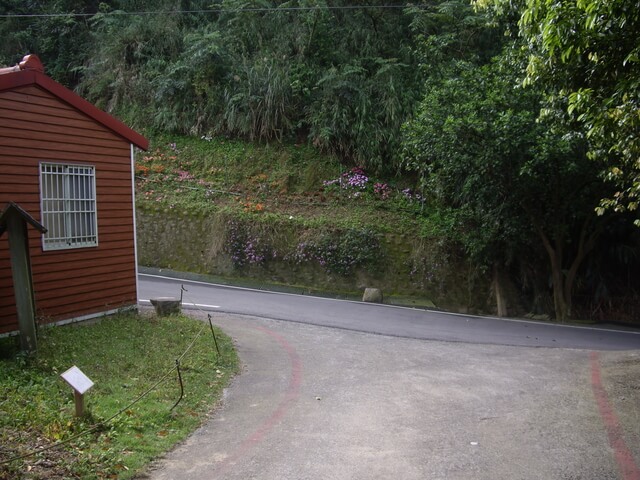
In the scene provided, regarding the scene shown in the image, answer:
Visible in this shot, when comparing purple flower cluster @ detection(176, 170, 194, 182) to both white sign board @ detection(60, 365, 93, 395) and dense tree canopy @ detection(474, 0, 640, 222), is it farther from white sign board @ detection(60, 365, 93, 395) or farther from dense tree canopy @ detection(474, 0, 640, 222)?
white sign board @ detection(60, 365, 93, 395)

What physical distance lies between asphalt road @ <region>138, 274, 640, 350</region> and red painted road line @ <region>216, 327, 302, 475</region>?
3732 millimetres

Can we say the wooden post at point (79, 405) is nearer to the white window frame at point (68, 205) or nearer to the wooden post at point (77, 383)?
the wooden post at point (77, 383)

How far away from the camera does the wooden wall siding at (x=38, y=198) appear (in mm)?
9977

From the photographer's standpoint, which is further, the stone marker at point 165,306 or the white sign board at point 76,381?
the stone marker at point 165,306

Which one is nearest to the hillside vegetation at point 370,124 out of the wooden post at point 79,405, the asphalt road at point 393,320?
the asphalt road at point 393,320

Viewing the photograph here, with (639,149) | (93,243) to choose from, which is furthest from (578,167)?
(93,243)

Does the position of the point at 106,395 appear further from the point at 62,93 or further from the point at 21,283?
the point at 62,93

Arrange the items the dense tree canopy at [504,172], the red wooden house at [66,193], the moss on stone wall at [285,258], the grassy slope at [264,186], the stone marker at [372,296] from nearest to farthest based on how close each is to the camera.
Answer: the red wooden house at [66,193]
the dense tree canopy at [504,172]
the stone marker at [372,296]
the moss on stone wall at [285,258]
the grassy slope at [264,186]

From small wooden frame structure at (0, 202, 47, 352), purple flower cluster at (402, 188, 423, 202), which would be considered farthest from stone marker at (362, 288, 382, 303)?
small wooden frame structure at (0, 202, 47, 352)

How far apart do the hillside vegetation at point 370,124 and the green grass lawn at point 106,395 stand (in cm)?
670

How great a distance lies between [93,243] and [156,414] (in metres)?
5.70

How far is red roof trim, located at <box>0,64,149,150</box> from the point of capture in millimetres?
9906

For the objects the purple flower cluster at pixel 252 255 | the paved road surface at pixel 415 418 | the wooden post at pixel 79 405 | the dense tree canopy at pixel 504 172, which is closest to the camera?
the paved road surface at pixel 415 418

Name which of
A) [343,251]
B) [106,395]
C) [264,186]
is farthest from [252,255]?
[106,395]
